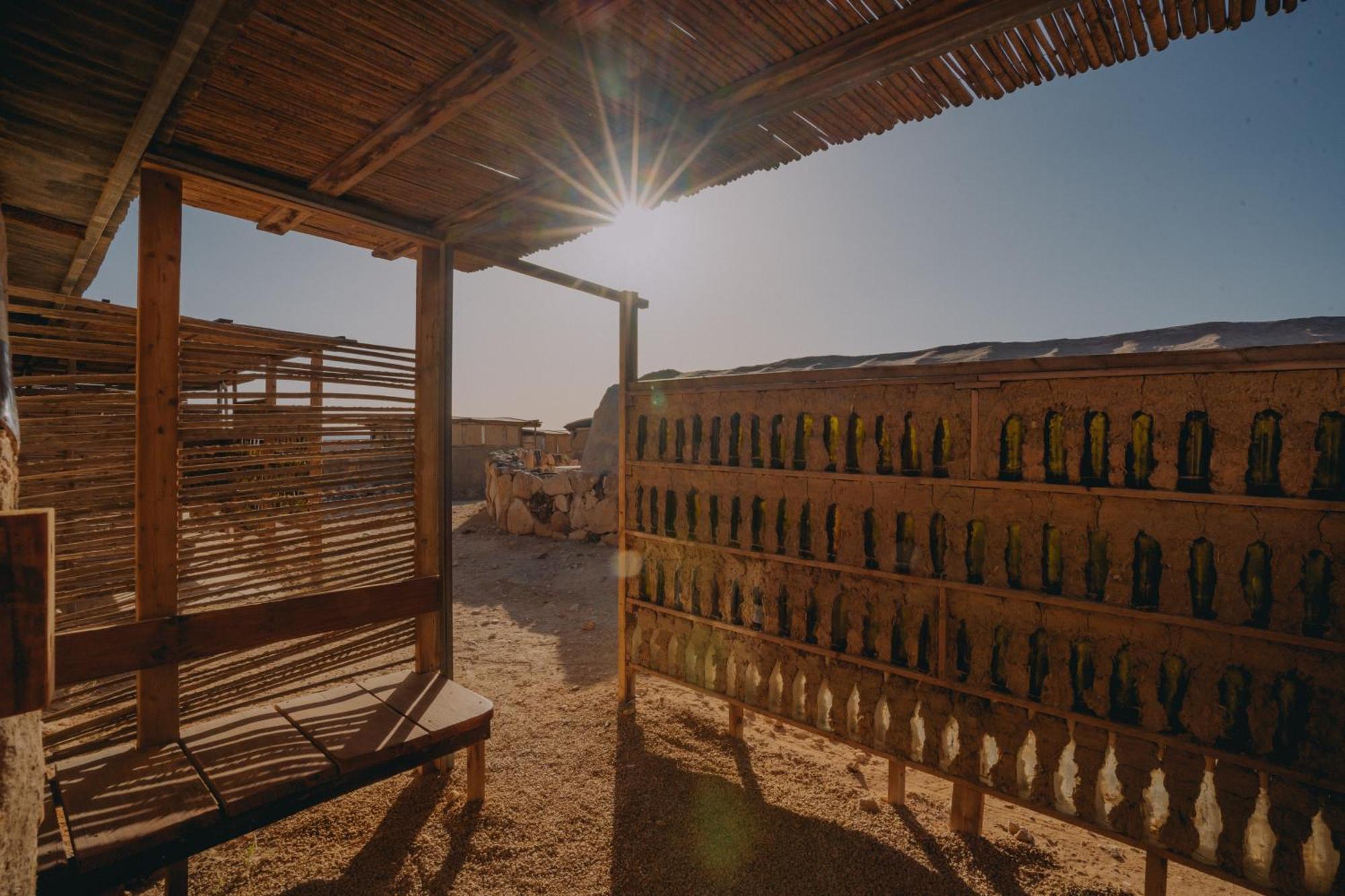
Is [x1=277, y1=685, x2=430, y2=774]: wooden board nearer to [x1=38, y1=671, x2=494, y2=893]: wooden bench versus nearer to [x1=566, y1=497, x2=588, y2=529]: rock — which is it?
[x1=38, y1=671, x2=494, y2=893]: wooden bench

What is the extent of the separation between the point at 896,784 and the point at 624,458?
10.0 ft

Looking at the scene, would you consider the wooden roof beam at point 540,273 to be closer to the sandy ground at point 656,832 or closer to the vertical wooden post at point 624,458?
the vertical wooden post at point 624,458

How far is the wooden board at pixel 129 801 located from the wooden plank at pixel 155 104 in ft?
9.07

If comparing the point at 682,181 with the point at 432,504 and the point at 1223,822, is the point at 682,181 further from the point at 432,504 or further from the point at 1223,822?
the point at 1223,822

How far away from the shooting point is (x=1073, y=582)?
297cm

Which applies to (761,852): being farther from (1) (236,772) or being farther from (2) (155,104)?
(2) (155,104)

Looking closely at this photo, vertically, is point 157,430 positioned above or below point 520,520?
above

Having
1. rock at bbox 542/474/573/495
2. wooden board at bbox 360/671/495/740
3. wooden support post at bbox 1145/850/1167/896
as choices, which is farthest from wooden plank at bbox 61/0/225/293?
rock at bbox 542/474/573/495

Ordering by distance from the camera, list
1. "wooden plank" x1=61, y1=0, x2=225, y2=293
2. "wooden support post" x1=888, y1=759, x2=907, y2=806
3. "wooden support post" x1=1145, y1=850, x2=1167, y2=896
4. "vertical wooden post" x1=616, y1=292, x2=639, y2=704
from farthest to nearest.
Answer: "vertical wooden post" x1=616, y1=292, x2=639, y2=704 → "wooden support post" x1=888, y1=759, x2=907, y2=806 → "wooden support post" x1=1145, y1=850, x2=1167, y2=896 → "wooden plank" x1=61, y1=0, x2=225, y2=293

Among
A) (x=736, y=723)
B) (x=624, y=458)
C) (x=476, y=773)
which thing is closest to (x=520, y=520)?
(x=624, y=458)

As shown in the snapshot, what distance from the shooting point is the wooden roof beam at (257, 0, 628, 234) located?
2.06 m

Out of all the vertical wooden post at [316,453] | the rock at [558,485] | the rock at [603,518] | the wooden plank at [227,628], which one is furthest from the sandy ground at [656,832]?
the rock at [558,485]

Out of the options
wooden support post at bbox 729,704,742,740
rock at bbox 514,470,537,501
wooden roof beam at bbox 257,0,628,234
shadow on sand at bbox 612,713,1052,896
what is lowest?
shadow on sand at bbox 612,713,1052,896

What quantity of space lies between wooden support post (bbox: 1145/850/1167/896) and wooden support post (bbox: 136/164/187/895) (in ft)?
16.1
